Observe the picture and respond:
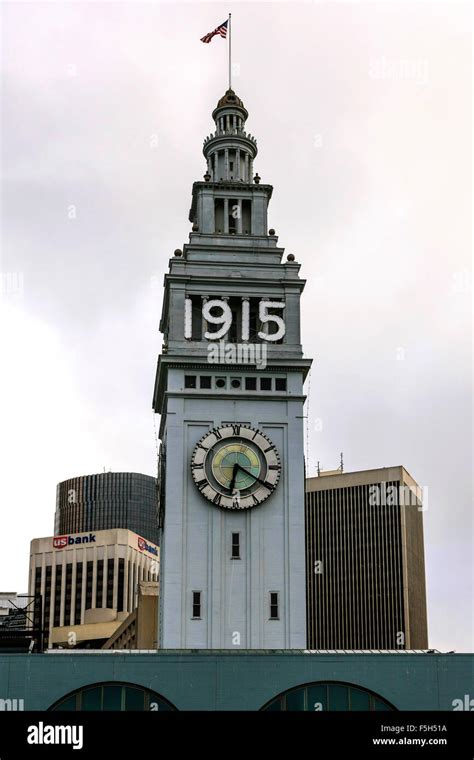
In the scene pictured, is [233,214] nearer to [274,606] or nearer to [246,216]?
[246,216]

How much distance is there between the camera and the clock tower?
8162 cm

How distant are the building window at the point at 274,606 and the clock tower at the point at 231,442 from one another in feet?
0.23

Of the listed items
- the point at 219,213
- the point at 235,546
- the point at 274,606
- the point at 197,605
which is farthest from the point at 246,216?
the point at 197,605

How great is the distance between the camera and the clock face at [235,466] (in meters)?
83.6

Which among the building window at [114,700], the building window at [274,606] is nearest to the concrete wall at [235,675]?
the building window at [114,700]

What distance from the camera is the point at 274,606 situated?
8181 centimetres

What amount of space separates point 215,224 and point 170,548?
88.7 ft

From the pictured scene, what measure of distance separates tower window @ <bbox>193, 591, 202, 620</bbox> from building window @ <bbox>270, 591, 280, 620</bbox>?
479 centimetres

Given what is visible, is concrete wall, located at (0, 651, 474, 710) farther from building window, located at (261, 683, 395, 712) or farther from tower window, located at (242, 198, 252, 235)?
tower window, located at (242, 198, 252, 235)
